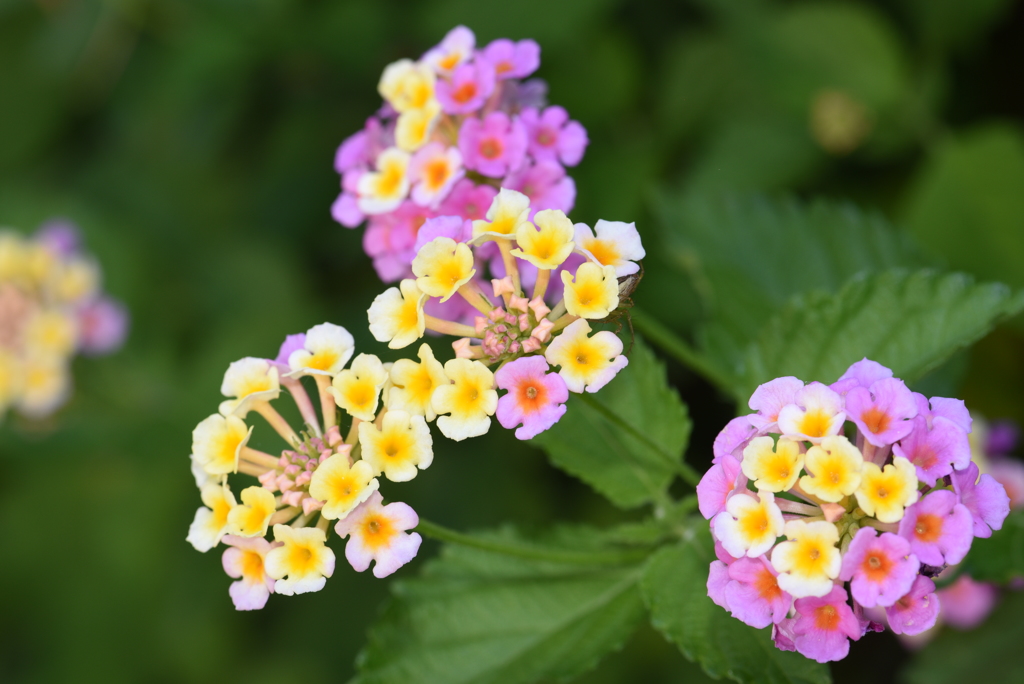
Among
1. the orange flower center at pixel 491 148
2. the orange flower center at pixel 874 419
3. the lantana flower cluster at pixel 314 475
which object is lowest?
the orange flower center at pixel 874 419

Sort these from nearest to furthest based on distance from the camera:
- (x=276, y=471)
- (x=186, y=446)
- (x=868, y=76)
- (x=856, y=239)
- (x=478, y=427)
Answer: (x=478, y=427) → (x=276, y=471) → (x=856, y=239) → (x=868, y=76) → (x=186, y=446)

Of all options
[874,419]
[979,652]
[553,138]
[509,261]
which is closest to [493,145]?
[553,138]

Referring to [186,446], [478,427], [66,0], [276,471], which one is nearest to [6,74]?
[66,0]

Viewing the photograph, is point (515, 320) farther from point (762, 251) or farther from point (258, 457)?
point (762, 251)

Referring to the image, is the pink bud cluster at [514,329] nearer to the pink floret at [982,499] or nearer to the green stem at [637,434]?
the green stem at [637,434]

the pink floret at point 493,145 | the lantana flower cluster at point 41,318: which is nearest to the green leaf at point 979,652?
the pink floret at point 493,145

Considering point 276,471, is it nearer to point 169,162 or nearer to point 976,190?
point 976,190
